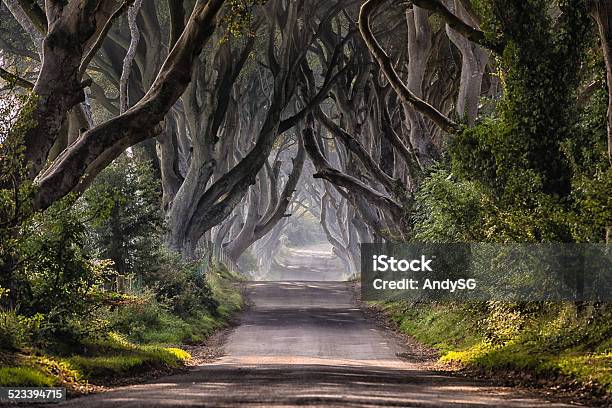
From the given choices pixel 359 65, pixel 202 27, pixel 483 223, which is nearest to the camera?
pixel 202 27

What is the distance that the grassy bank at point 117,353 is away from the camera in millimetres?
12812

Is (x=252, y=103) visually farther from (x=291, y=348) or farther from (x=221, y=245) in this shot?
(x=291, y=348)

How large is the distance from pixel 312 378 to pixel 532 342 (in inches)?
189

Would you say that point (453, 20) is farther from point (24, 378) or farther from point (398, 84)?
point (24, 378)

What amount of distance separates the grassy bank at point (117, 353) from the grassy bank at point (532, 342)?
19.2ft

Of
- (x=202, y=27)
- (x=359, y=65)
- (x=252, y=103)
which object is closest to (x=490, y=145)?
(x=202, y=27)

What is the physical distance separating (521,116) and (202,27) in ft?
20.0

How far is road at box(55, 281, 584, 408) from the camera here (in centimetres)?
1070

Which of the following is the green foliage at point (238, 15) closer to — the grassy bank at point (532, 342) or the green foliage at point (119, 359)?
the green foliage at point (119, 359)

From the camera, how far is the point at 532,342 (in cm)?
1677

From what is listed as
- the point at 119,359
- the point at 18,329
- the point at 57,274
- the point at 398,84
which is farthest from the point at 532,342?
the point at 18,329

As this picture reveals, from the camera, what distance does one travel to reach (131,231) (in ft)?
77.9

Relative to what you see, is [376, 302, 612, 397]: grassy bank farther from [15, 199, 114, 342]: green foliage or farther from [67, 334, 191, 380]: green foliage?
[15, 199, 114, 342]: green foliage

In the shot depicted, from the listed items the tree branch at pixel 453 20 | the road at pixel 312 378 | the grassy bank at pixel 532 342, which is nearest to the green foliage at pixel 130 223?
the road at pixel 312 378
